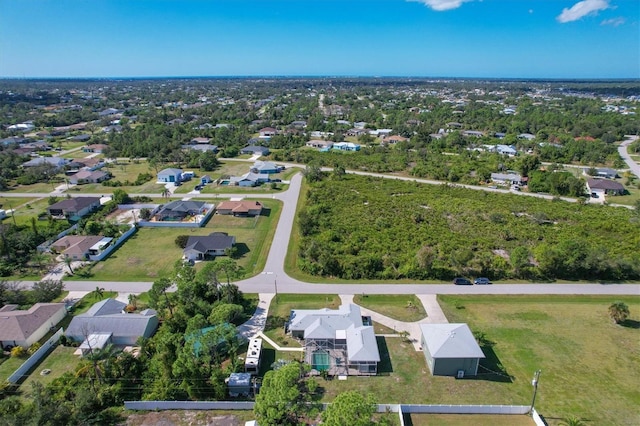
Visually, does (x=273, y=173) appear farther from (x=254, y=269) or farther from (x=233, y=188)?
(x=254, y=269)

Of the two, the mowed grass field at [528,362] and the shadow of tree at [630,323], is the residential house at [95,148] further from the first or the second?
the shadow of tree at [630,323]

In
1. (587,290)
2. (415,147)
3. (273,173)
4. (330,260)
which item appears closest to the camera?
(587,290)

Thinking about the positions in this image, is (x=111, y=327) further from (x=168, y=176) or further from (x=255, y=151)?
(x=255, y=151)

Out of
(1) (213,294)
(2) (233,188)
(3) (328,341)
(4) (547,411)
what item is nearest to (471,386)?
(4) (547,411)

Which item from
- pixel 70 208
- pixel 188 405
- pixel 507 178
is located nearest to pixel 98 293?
pixel 188 405

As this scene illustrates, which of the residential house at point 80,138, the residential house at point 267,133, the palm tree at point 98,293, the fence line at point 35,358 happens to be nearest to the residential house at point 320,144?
the residential house at point 267,133
